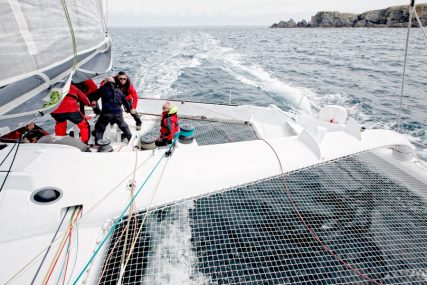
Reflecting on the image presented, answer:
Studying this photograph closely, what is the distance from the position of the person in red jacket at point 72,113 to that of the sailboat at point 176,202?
109cm

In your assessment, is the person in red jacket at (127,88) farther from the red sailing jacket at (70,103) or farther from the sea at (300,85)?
the sea at (300,85)

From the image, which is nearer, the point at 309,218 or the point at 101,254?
the point at 101,254

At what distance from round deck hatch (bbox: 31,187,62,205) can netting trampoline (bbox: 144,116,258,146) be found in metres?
2.74

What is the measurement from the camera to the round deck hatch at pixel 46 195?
6.53 feet

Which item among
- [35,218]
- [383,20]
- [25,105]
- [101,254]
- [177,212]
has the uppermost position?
[383,20]

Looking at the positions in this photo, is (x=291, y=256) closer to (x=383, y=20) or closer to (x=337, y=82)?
(x=337, y=82)

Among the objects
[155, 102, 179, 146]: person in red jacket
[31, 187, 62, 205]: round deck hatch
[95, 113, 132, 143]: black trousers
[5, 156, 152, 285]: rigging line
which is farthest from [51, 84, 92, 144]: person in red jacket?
[31, 187, 62, 205]: round deck hatch

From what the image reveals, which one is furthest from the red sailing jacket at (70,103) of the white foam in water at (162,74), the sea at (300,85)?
the white foam in water at (162,74)

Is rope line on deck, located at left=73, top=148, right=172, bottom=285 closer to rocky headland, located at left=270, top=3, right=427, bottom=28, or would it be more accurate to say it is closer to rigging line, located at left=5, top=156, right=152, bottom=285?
rigging line, located at left=5, top=156, right=152, bottom=285

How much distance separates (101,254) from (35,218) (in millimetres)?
542

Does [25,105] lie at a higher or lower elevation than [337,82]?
higher

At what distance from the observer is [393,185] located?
138 inches

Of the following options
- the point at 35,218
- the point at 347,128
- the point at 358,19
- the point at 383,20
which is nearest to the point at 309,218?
the point at 347,128

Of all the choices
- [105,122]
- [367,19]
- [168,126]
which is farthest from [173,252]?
[367,19]
